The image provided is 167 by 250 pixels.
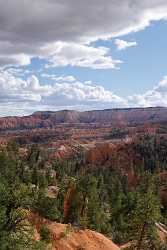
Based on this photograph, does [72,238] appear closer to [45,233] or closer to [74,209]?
[45,233]

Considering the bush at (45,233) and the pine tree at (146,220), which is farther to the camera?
the pine tree at (146,220)

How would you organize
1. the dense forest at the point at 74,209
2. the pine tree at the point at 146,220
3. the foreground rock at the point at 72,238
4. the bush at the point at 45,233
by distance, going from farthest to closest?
the foreground rock at the point at 72,238 → the pine tree at the point at 146,220 → the bush at the point at 45,233 → the dense forest at the point at 74,209

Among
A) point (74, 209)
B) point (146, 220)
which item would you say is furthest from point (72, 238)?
point (74, 209)

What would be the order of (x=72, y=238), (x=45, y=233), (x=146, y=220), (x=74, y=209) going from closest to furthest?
(x=146, y=220) → (x=45, y=233) → (x=72, y=238) → (x=74, y=209)

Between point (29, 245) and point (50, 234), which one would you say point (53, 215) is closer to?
point (50, 234)

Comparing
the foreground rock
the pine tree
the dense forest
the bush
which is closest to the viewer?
the dense forest

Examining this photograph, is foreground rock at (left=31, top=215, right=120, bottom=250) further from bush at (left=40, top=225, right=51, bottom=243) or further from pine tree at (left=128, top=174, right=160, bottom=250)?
pine tree at (left=128, top=174, right=160, bottom=250)

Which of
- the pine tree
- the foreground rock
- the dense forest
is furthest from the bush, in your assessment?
the pine tree

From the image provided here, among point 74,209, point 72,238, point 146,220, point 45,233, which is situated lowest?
point 74,209

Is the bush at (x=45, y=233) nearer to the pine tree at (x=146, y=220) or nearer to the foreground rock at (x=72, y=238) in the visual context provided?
the foreground rock at (x=72, y=238)

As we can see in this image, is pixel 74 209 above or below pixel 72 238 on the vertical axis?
below

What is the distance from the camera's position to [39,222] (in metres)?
65.3

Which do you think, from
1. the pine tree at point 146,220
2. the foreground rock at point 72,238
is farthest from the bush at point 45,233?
the pine tree at point 146,220

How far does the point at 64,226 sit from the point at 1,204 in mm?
Result: 24936
